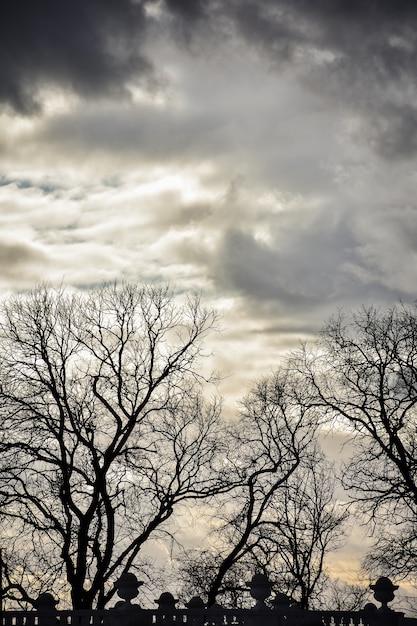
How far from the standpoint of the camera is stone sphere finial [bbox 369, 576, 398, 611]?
17.9m

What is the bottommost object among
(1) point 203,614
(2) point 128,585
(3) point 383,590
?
(1) point 203,614

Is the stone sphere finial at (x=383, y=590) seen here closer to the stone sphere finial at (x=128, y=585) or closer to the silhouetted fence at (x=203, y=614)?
the silhouetted fence at (x=203, y=614)

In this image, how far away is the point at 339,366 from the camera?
77.5ft

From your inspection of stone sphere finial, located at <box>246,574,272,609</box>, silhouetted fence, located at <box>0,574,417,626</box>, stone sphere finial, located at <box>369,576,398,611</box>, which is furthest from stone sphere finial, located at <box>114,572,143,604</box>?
stone sphere finial, located at <box>369,576,398,611</box>

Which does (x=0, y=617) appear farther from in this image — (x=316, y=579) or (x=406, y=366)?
(x=316, y=579)

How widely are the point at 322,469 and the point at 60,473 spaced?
11.1m

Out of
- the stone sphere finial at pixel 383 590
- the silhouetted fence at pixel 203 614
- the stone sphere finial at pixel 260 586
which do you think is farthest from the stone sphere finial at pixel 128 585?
the stone sphere finial at pixel 383 590

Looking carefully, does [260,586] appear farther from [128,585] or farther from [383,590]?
[383,590]

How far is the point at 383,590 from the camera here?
17984 mm

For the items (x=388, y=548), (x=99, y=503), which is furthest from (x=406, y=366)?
(x=99, y=503)

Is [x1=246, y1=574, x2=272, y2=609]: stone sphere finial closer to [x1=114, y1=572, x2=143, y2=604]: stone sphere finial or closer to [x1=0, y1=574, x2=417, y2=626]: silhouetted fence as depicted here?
[x1=0, y1=574, x2=417, y2=626]: silhouetted fence

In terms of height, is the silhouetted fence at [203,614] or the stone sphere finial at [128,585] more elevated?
the stone sphere finial at [128,585]

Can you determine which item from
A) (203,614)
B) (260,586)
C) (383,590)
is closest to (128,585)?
(203,614)

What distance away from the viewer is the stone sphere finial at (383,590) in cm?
1791
